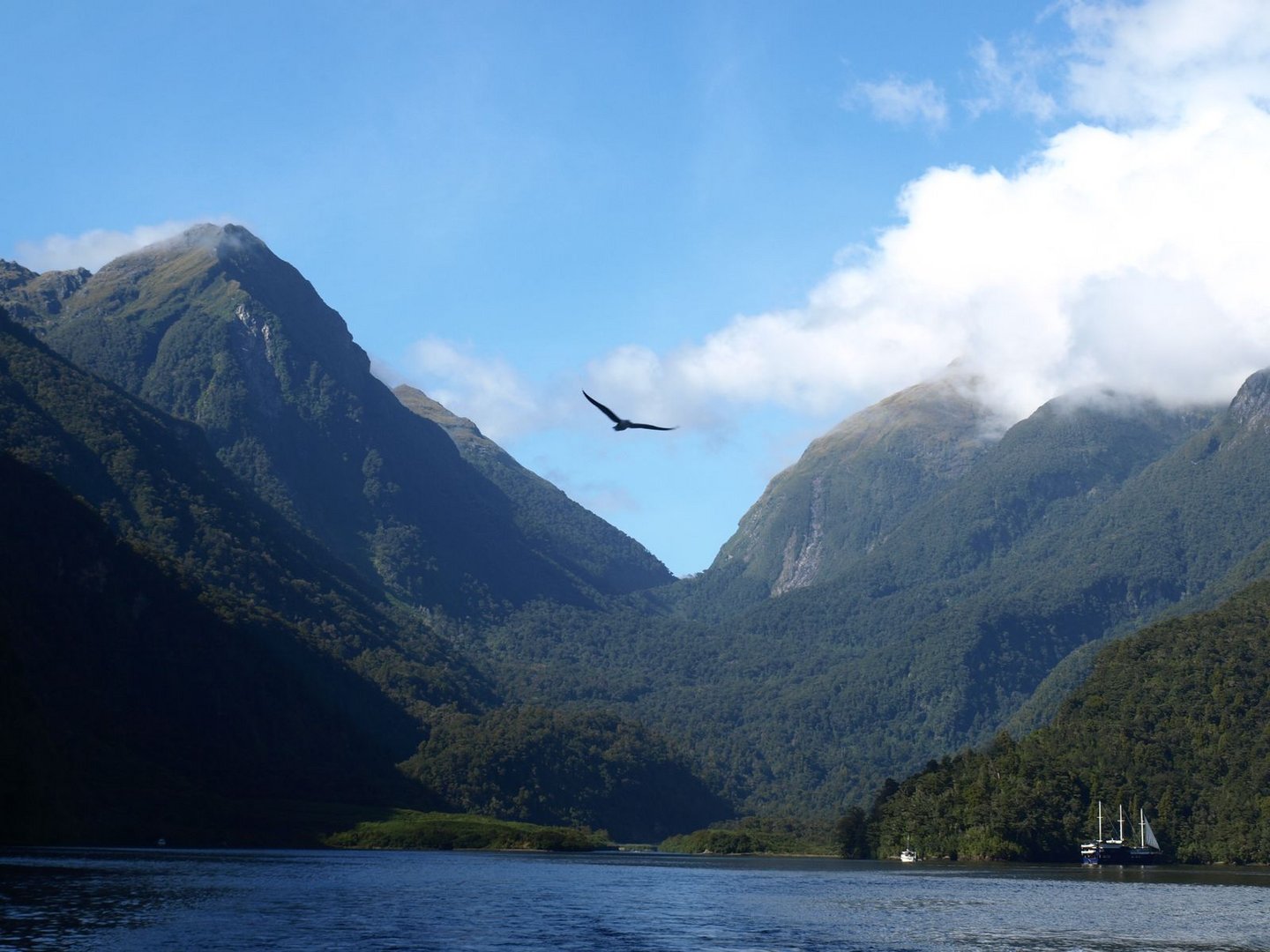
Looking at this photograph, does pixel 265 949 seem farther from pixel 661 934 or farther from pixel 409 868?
pixel 409 868

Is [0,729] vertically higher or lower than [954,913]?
higher

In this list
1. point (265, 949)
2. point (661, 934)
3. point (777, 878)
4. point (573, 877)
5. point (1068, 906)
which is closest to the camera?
point (265, 949)

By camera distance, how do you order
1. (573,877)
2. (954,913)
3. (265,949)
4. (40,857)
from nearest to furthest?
(265,949), (954,913), (40,857), (573,877)

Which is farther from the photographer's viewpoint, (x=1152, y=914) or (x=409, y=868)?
(x=409, y=868)

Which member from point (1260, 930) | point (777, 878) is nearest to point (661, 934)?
point (1260, 930)

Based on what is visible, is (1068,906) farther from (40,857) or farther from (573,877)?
(40,857)

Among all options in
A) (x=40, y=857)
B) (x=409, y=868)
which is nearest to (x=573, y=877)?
(x=409, y=868)
